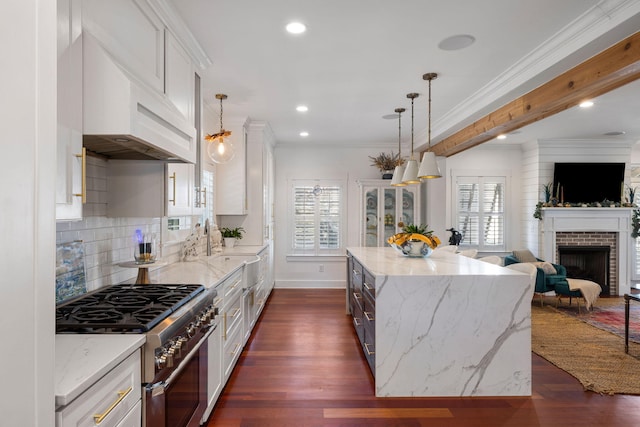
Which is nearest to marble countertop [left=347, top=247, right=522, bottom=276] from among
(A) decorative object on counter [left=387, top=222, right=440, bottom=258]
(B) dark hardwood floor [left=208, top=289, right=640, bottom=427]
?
(A) decorative object on counter [left=387, top=222, right=440, bottom=258]

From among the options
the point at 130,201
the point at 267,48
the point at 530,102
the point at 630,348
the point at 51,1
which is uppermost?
the point at 267,48

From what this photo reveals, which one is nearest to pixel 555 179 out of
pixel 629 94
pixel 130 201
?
pixel 629 94

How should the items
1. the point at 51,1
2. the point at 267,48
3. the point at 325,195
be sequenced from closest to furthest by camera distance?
the point at 51,1 → the point at 267,48 → the point at 325,195

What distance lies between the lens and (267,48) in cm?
305

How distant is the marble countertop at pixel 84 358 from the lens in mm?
1044

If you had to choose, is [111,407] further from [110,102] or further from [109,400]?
[110,102]

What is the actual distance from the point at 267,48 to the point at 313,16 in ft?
2.02

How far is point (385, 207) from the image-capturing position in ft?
22.6

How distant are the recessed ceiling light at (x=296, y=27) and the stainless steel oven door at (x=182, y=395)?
2.02m

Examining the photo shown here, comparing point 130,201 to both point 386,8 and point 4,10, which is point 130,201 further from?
point 386,8

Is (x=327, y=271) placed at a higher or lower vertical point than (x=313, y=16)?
lower

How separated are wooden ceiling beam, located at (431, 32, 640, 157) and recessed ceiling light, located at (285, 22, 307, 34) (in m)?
2.06

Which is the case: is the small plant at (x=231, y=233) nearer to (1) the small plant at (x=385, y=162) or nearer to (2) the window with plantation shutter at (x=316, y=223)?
(2) the window with plantation shutter at (x=316, y=223)

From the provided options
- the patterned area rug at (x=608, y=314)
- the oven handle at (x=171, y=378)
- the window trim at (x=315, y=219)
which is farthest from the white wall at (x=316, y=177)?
the oven handle at (x=171, y=378)
